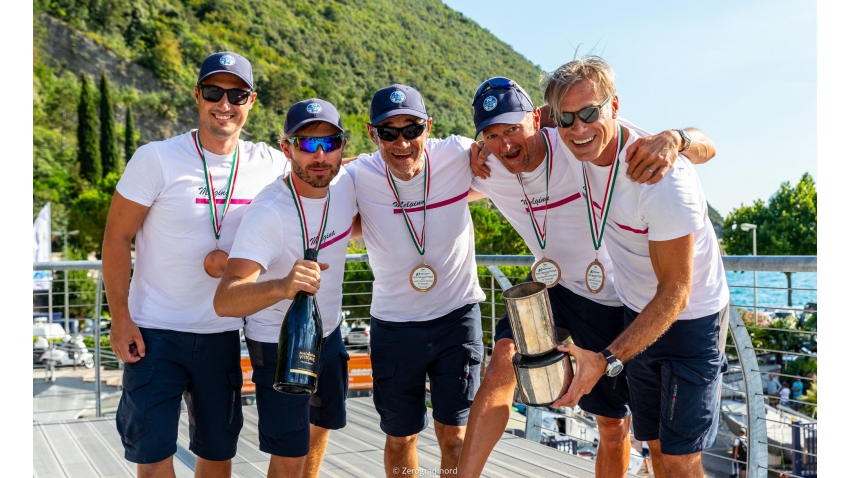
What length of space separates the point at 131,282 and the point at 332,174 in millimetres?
1159

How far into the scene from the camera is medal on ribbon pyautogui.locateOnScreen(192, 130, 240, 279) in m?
3.20

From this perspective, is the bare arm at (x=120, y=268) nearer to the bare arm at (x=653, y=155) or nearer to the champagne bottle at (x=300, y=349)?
the champagne bottle at (x=300, y=349)

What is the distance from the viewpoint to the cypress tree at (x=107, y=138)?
69.0 m

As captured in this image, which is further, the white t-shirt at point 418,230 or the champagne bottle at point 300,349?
the white t-shirt at point 418,230

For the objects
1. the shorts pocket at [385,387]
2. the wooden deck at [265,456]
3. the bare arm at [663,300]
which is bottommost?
the wooden deck at [265,456]

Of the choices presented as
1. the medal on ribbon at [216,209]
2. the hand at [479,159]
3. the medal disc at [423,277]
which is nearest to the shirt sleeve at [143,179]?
the medal on ribbon at [216,209]

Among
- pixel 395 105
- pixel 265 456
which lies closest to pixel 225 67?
pixel 395 105

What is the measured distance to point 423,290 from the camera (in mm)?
3590

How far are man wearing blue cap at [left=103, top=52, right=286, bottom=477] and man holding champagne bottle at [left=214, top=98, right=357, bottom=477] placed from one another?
0.23m

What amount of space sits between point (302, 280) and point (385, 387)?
4.28ft

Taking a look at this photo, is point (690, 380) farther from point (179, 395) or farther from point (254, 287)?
point (179, 395)

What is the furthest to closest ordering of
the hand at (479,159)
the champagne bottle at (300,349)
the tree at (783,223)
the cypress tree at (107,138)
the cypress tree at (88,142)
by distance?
1. the tree at (783,223)
2. the cypress tree at (107,138)
3. the cypress tree at (88,142)
4. the hand at (479,159)
5. the champagne bottle at (300,349)
